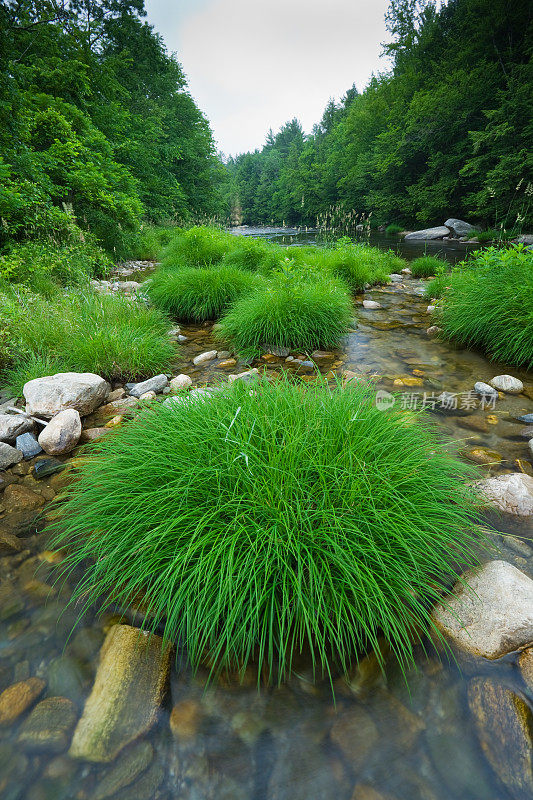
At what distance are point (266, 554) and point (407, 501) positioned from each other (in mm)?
657

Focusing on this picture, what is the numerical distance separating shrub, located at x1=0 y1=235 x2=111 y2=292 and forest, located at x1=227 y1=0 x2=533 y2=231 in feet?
26.7

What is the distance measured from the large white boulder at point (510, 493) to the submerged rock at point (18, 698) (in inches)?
88.3

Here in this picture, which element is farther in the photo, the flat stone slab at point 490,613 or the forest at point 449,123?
the forest at point 449,123

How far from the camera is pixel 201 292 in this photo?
595 centimetres

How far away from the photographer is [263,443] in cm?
178

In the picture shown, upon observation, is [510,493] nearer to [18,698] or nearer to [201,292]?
[18,698]

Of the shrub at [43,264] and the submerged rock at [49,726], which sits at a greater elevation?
the shrub at [43,264]

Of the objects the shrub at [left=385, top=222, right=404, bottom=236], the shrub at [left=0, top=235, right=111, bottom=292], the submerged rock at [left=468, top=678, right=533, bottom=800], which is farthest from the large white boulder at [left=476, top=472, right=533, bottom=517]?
the shrub at [left=385, top=222, right=404, bottom=236]

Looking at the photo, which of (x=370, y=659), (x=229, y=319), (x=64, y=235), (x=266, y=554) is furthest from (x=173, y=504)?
(x=64, y=235)

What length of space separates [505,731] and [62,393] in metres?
3.39

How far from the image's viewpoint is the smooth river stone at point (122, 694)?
1172 mm

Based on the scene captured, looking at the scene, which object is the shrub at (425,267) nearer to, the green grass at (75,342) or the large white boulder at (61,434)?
the green grass at (75,342)

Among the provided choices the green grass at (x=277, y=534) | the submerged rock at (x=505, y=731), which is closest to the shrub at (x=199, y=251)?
the green grass at (x=277, y=534)

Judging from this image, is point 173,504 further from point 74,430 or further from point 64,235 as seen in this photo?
point 64,235
